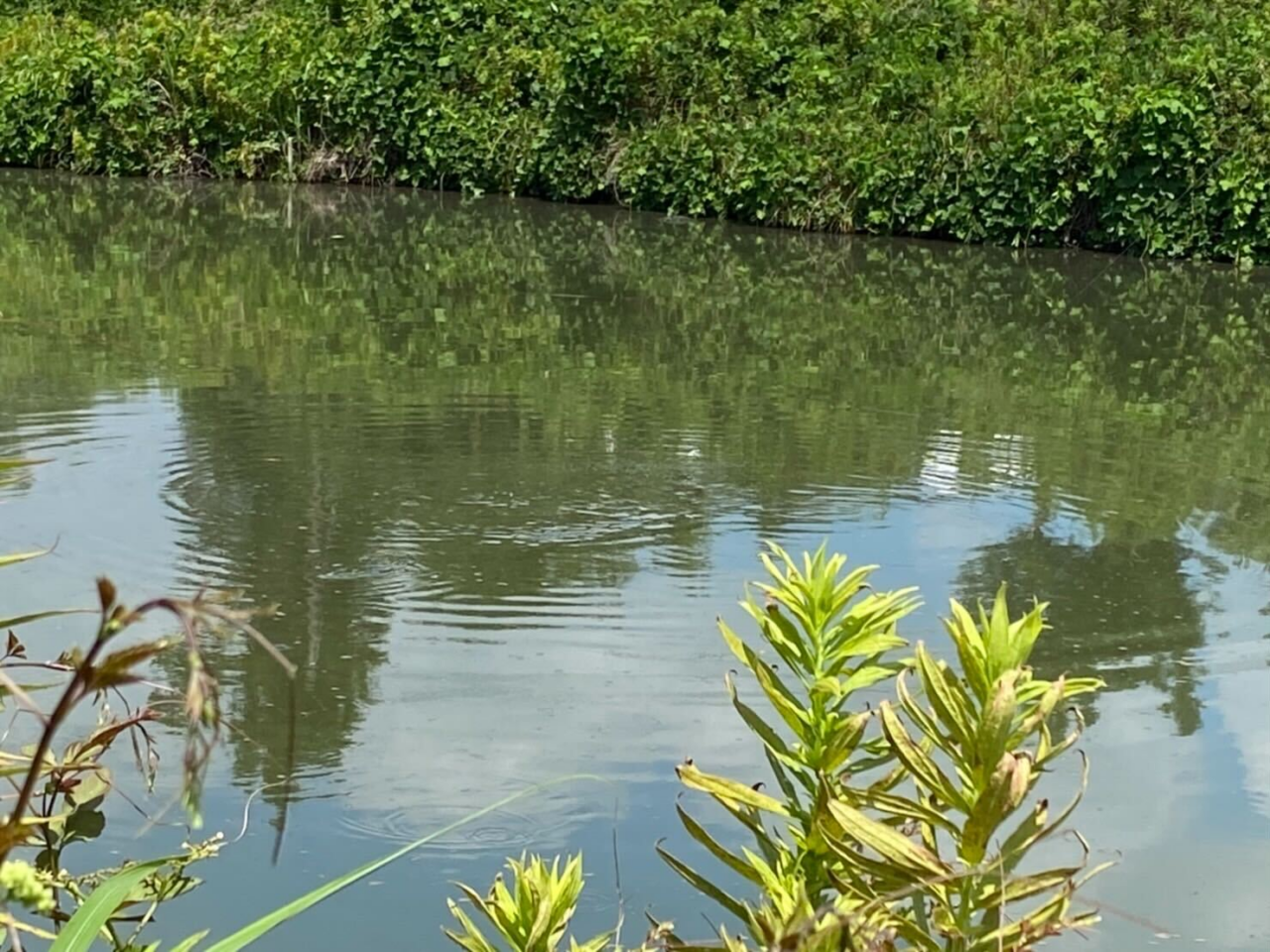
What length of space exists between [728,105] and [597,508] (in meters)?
9.46

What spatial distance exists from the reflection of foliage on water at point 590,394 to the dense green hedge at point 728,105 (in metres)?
0.68

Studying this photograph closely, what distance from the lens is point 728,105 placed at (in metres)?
14.2

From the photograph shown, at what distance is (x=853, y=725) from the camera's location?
5.58 ft

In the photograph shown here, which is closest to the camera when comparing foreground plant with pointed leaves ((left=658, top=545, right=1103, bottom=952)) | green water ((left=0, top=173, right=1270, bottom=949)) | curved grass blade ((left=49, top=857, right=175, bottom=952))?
curved grass blade ((left=49, top=857, right=175, bottom=952))

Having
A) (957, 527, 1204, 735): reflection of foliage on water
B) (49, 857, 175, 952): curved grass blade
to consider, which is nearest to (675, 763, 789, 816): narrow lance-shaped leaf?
(49, 857, 175, 952): curved grass blade

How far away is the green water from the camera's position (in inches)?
124

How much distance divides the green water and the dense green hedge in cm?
150

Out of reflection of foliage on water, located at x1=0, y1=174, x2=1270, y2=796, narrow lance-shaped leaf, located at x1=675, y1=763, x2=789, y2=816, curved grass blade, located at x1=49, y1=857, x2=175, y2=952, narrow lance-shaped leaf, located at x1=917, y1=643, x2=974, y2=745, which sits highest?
narrow lance-shaped leaf, located at x1=917, y1=643, x2=974, y2=745

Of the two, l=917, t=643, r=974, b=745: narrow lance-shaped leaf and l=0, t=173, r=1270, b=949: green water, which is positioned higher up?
l=917, t=643, r=974, b=745: narrow lance-shaped leaf

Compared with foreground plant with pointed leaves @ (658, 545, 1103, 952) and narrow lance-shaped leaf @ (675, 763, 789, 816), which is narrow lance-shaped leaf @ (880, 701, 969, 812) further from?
narrow lance-shaped leaf @ (675, 763, 789, 816)

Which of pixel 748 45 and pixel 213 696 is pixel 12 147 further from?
pixel 213 696

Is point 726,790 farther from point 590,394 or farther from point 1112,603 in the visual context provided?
point 590,394

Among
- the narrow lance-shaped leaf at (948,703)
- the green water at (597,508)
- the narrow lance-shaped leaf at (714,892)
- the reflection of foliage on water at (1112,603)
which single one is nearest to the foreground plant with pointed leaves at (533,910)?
the narrow lance-shaped leaf at (714,892)

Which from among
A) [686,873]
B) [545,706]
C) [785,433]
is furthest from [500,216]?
[686,873]
